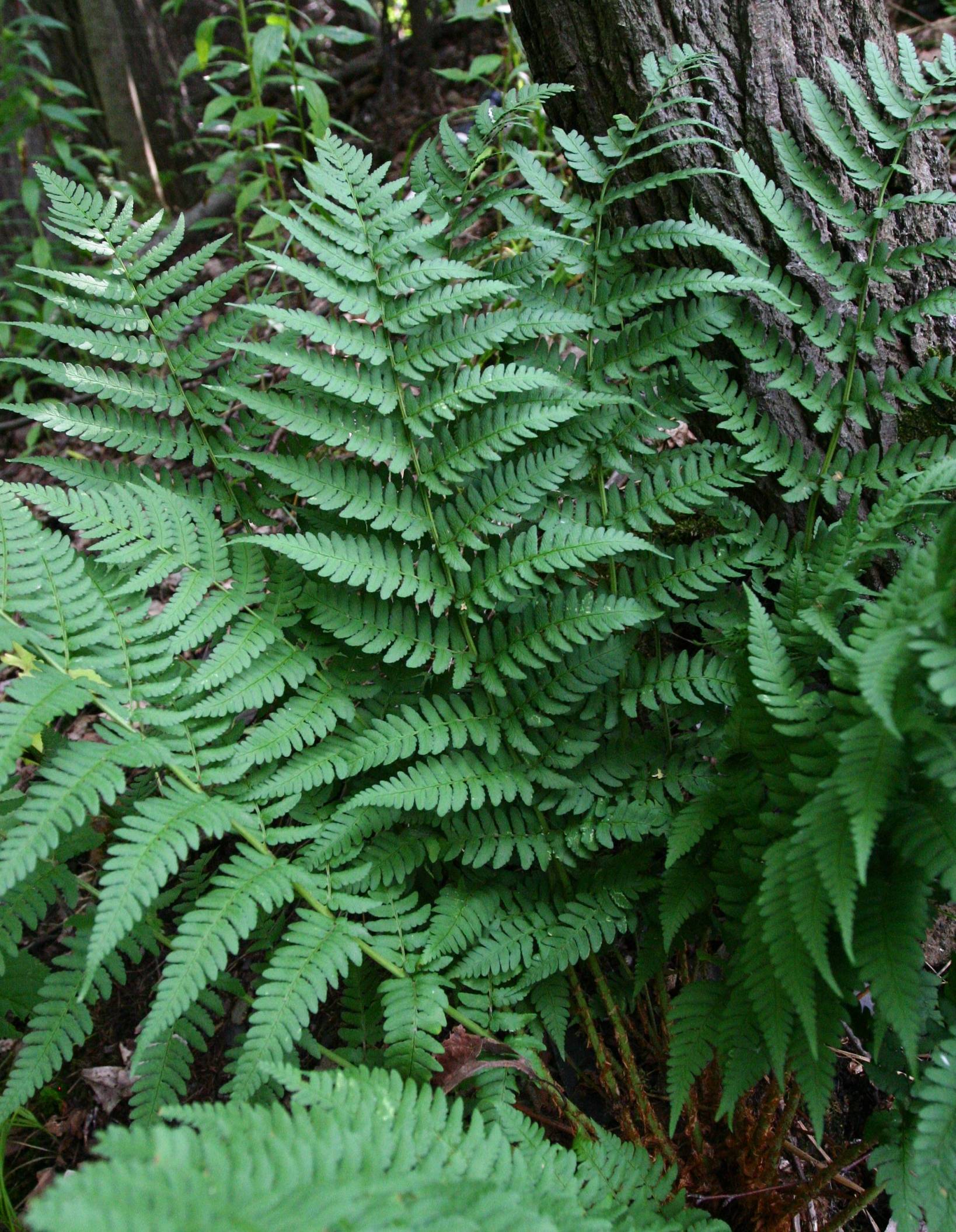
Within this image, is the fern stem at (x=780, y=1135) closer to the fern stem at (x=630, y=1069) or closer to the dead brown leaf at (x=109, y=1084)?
the fern stem at (x=630, y=1069)

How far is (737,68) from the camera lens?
2.28 meters

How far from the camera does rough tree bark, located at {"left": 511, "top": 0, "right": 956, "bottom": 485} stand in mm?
2264

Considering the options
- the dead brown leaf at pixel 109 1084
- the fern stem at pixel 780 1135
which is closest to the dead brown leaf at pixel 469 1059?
the fern stem at pixel 780 1135

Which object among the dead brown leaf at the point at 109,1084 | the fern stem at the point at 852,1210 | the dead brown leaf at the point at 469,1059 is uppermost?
the dead brown leaf at the point at 469,1059

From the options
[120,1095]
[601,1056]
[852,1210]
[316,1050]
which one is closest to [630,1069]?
[601,1056]

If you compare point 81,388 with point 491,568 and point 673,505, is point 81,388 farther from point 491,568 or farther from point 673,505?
point 673,505

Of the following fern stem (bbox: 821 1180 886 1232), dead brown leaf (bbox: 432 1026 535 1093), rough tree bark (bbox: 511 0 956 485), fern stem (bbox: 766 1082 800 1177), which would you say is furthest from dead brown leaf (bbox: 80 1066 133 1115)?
rough tree bark (bbox: 511 0 956 485)

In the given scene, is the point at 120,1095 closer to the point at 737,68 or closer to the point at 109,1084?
the point at 109,1084

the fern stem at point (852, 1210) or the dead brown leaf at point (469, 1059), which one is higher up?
the dead brown leaf at point (469, 1059)

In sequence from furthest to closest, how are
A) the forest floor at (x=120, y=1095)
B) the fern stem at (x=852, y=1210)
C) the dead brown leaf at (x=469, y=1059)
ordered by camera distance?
the forest floor at (x=120, y=1095), the dead brown leaf at (x=469, y=1059), the fern stem at (x=852, y=1210)

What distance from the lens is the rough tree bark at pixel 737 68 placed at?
2.26m

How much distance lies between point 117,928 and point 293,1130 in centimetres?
51

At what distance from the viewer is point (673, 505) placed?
Result: 222cm

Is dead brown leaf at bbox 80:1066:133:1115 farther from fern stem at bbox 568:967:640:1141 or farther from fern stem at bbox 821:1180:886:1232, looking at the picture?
fern stem at bbox 821:1180:886:1232
